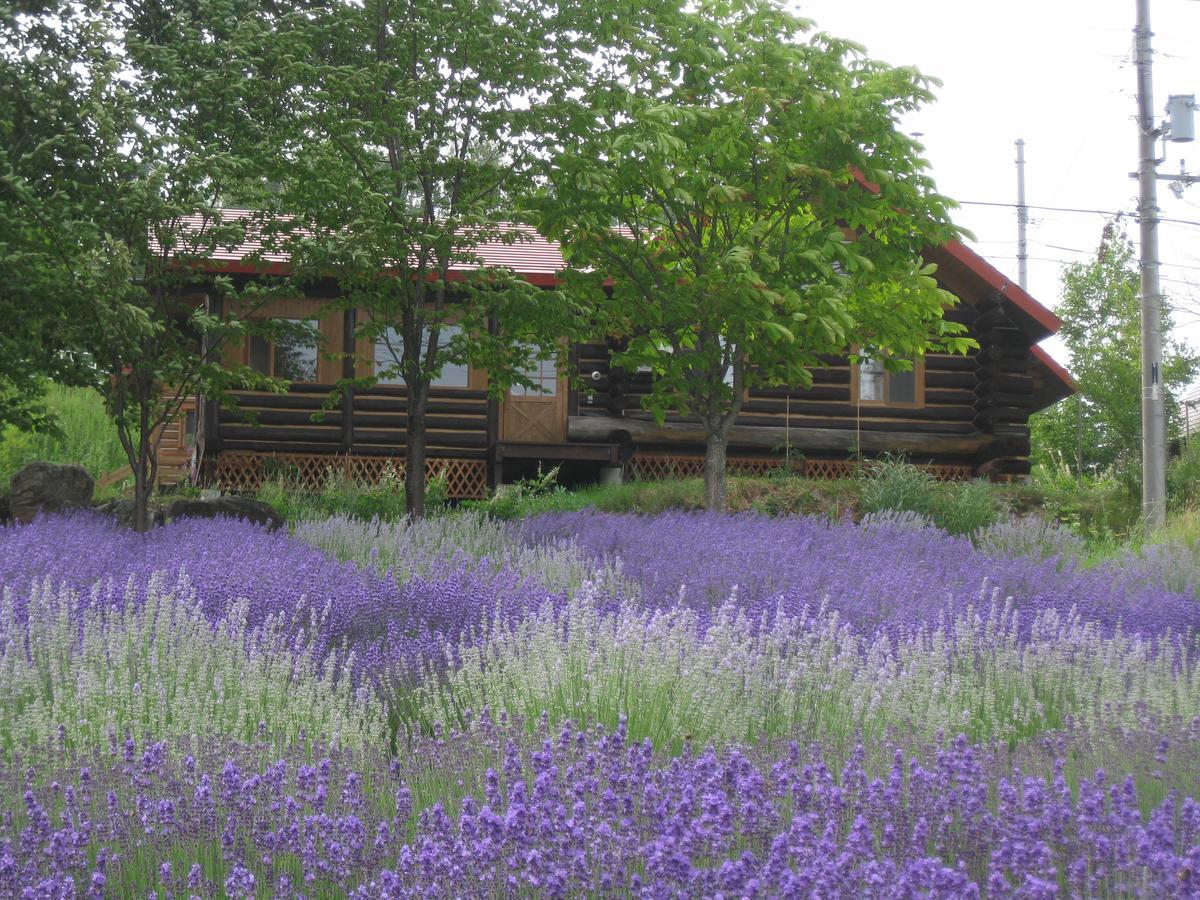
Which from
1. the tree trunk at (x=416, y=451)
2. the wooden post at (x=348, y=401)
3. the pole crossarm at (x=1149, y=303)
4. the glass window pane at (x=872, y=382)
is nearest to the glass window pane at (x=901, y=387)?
the glass window pane at (x=872, y=382)

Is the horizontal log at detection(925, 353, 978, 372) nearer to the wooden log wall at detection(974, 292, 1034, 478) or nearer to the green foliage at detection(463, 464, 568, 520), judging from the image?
the wooden log wall at detection(974, 292, 1034, 478)

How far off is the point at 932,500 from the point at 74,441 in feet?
47.6

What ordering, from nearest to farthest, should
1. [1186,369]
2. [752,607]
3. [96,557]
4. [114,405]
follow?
[752,607] < [96,557] < [114,405] < [1186,369]

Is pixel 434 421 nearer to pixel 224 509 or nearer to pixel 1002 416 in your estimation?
pixel 224 509

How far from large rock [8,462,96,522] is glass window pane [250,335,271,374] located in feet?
19.5

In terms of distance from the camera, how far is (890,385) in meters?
20.9

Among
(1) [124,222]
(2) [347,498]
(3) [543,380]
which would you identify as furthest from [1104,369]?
(1) [124,222]


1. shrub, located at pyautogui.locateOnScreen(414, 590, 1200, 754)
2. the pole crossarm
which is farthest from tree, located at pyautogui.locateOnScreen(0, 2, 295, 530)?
the pole crossarm

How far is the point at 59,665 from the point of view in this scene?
533 cm

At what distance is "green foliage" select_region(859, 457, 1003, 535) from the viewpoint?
14.2 metres

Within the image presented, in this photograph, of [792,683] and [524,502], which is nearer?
[792,683]

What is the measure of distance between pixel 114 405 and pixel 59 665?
6.19m

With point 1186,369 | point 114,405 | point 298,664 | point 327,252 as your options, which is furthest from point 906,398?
point 1186,369

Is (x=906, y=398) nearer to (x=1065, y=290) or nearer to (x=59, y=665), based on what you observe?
(x=59, y=665)
